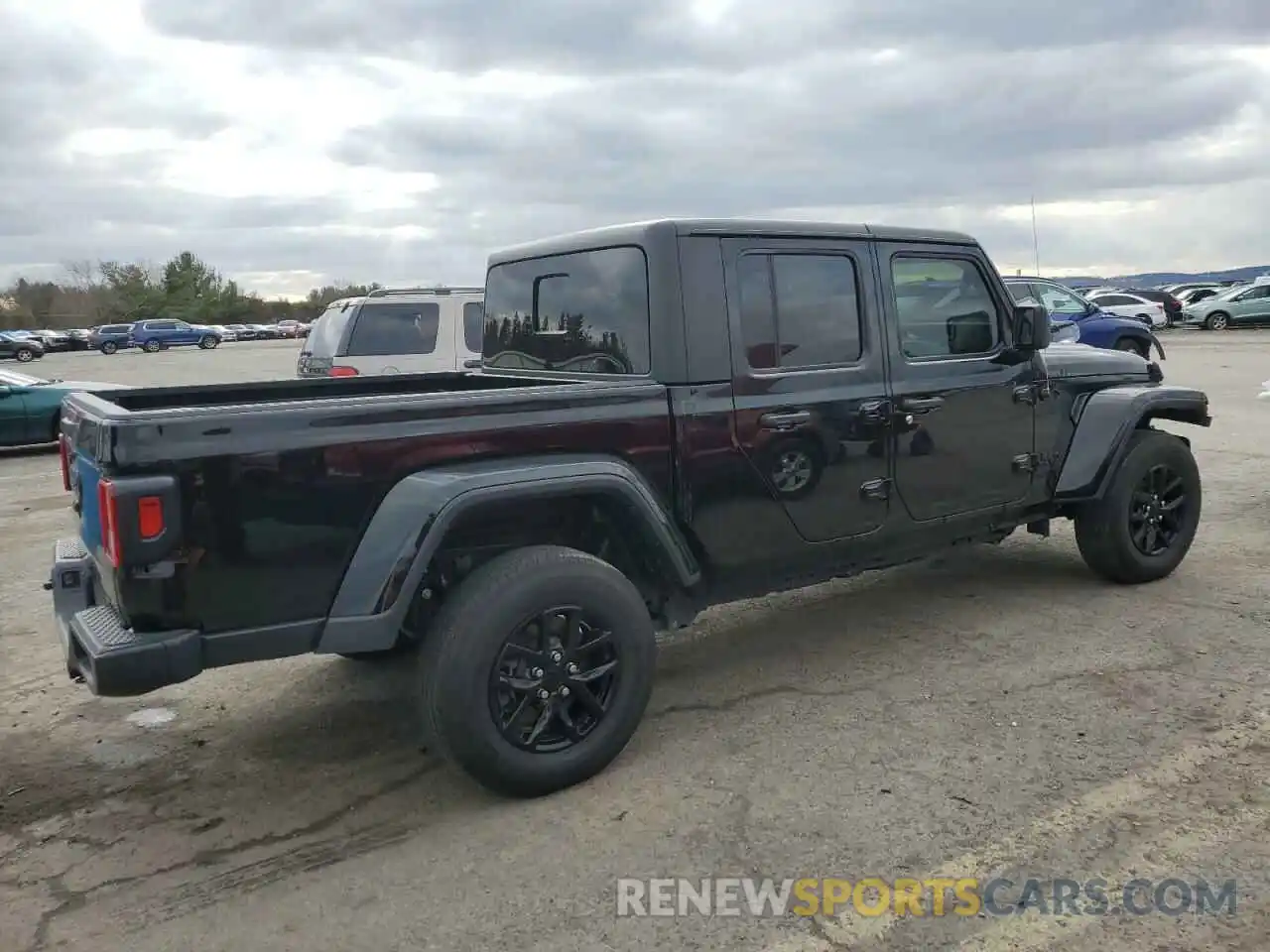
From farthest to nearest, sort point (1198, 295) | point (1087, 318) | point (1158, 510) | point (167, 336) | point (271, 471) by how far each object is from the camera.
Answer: point (167, 336) → point (1198, 295) → point (1087, 318) → point (1158, 510) → point (271, 471)

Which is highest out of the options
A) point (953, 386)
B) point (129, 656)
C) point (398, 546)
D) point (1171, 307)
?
point (1171, 307)

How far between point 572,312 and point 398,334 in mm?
5967

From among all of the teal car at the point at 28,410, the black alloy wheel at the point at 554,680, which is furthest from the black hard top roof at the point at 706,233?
the teal car at the point at 28,410

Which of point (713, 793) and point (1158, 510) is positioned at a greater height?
point (1158, 510)

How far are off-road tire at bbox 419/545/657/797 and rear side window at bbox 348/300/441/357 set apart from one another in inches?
268

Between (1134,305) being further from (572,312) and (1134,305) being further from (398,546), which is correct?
(398,546)

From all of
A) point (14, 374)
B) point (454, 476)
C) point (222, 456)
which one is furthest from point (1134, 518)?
point (14, 374)

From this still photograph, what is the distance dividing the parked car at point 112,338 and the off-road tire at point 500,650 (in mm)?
55933

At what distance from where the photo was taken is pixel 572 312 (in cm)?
430

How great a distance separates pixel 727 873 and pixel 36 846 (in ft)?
7.28

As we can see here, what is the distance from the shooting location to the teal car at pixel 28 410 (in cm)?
1248

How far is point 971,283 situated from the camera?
16.1ft

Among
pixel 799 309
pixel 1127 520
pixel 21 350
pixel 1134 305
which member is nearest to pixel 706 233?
pixel 799 309

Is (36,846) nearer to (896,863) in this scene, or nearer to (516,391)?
(516,391)
